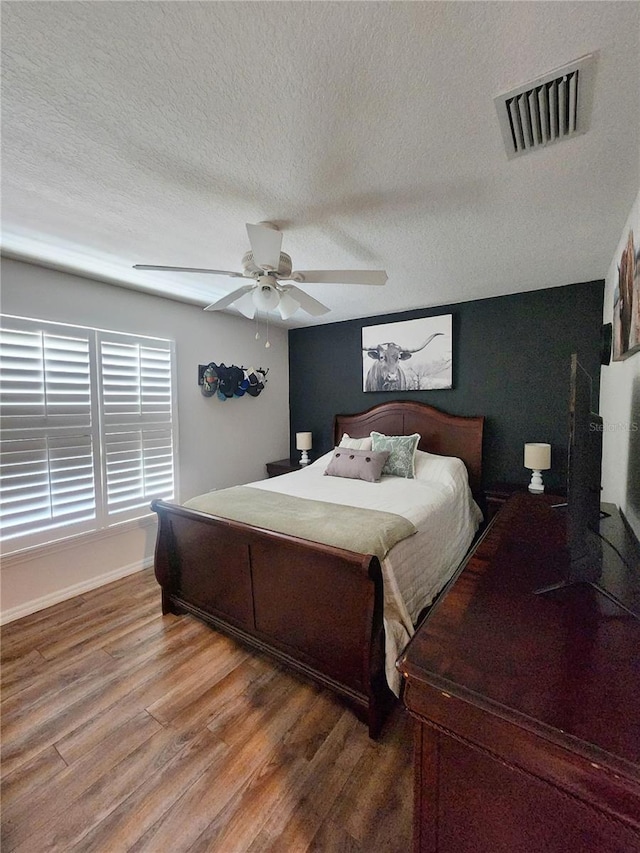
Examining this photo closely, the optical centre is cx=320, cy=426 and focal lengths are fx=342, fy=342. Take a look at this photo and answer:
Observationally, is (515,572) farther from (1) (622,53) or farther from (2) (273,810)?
(1) (622,53)

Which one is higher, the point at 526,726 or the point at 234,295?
the point at 234,295

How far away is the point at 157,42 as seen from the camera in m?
0.99

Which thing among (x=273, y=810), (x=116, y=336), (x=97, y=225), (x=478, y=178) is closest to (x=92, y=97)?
(x=97, y=225)

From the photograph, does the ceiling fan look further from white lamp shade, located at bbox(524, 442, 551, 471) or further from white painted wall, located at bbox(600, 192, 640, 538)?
white lamp shade, located at bbox(524, 442, 551, 471)

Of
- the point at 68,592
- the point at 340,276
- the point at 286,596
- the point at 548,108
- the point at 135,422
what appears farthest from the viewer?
the point at 135,422

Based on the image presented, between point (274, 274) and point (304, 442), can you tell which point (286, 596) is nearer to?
point (274, 274)

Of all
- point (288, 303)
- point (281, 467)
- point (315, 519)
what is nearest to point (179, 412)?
point (281, 467)

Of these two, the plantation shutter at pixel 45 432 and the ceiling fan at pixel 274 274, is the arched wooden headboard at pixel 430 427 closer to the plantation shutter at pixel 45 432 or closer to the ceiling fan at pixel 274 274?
the ceiling fan at pixel 274 274

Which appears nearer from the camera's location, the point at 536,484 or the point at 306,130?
the point at 306,130

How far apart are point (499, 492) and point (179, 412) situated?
3.09 m

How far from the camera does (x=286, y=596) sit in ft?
6.09

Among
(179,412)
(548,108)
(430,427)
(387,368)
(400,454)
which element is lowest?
(400,454)

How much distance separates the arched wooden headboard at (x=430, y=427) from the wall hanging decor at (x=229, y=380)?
3.78 feet

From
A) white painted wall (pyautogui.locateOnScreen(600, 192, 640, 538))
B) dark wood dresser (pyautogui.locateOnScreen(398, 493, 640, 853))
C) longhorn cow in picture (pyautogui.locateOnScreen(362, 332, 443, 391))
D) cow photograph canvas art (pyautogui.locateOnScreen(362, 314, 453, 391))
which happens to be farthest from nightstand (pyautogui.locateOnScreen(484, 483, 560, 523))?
dark wood dresser (pyautogui.locateOnScreen(398, 493, 640, 853))
